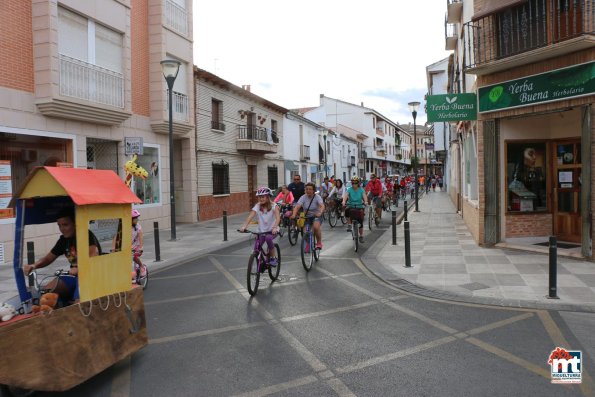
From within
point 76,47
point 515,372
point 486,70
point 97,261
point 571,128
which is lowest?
point 515,372

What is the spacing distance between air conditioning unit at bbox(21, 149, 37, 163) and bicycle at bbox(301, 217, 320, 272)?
7041 mm

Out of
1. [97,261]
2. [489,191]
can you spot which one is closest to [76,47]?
[97,261]

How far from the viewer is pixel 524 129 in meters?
10.5

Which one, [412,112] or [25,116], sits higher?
[412,112]

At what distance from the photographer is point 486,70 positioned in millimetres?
10023

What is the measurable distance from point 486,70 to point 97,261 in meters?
Result: 9.11

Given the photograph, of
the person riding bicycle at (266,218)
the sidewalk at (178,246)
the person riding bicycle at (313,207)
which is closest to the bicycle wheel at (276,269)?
the person riding bicycle at (266,218)

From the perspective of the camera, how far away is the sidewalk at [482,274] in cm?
633

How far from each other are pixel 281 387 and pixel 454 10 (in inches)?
584

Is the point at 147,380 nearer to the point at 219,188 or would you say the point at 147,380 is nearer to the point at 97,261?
the point at 97,261

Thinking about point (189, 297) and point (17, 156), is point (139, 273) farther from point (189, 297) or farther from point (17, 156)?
point (17, 156)

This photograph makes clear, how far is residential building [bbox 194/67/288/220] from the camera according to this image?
19.6 meters

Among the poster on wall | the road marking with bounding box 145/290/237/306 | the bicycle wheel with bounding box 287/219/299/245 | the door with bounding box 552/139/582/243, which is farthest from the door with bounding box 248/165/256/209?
the road marking with bounding box 145/290/237/306

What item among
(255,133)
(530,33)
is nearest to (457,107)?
(530,33)
